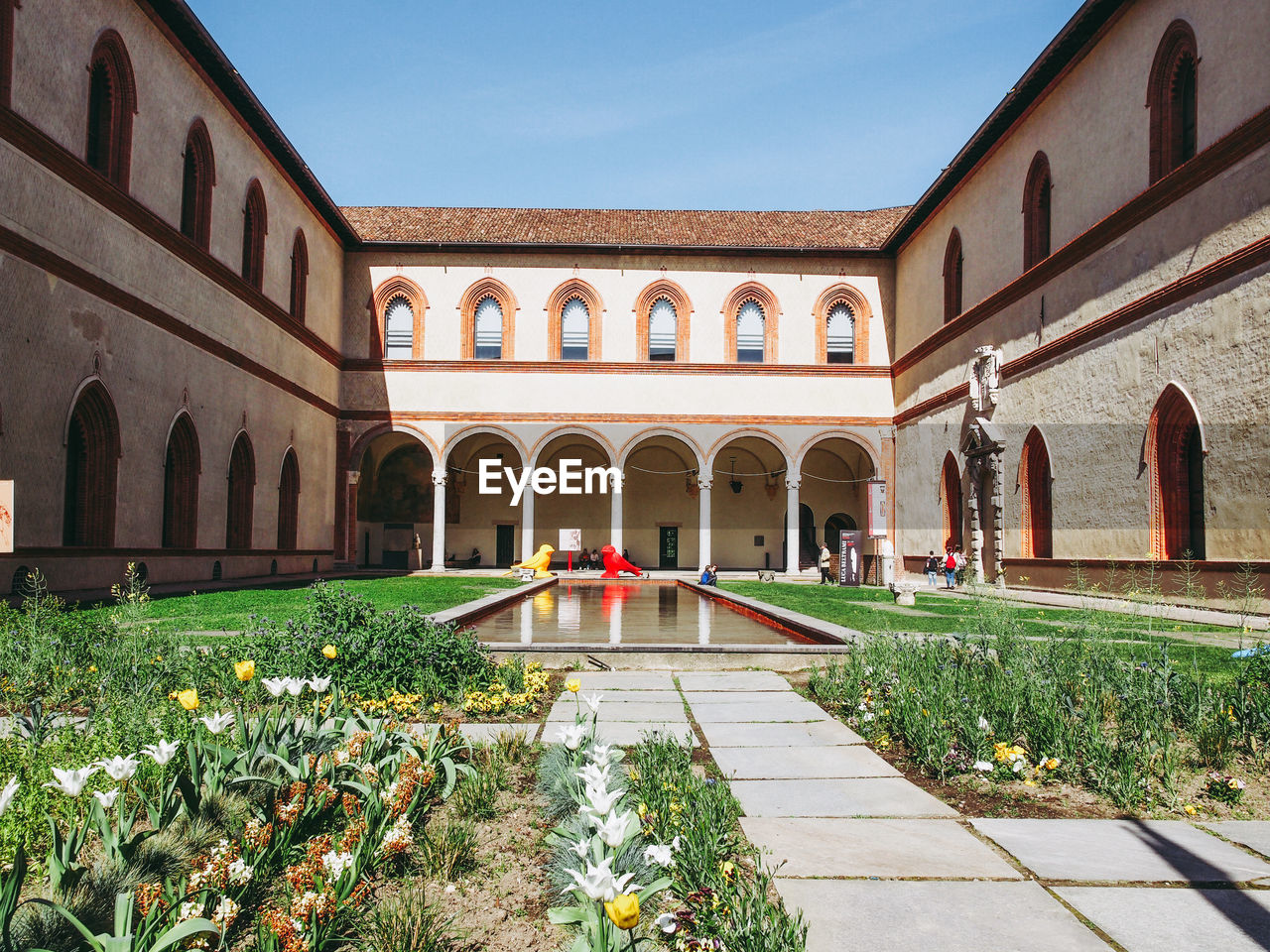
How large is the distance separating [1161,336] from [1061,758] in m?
13.4

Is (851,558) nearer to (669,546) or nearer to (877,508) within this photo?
(877,508)

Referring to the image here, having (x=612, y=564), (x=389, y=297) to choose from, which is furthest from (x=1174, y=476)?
(x=389, y=297)

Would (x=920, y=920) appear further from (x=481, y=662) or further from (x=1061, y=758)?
(x=481, y=662)

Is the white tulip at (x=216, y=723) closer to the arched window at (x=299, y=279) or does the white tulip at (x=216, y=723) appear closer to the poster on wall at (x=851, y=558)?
the poster on wall at (x=851, y=558)

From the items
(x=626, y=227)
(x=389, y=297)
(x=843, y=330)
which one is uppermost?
(x=626, y=227)

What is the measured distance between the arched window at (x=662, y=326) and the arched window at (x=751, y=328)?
7.17 feet

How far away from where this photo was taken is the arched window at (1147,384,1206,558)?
14.8 meters

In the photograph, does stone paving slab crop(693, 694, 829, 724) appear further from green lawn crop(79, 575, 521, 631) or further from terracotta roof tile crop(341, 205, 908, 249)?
terracotta roof tile crop(341, 205, 908, 249)

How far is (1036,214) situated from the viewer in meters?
20.3

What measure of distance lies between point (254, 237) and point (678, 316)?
524 inches

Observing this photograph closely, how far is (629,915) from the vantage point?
1646mm

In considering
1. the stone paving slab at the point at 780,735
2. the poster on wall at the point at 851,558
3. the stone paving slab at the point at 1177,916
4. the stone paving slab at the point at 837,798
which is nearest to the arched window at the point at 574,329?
the poster on wall at the point at 851,558

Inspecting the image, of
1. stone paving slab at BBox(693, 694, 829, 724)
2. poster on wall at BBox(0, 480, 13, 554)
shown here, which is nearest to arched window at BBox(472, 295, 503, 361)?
poster on wall at BBox(0, 480, 13, 554)

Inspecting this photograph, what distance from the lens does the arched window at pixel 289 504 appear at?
2453 cm
